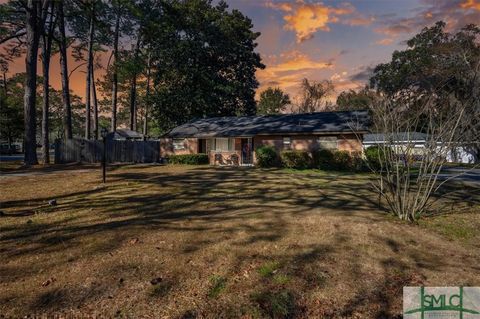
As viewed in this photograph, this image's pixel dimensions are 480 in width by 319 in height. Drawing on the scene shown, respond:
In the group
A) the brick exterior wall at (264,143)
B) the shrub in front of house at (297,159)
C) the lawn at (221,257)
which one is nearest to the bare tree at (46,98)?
the brick exterior wall at (264,143)

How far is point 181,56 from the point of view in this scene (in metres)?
36.8

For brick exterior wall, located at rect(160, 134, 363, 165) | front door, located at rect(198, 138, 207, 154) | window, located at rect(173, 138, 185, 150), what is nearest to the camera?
→ brick exterior wall, located at rect(160, 134, 363, 165)

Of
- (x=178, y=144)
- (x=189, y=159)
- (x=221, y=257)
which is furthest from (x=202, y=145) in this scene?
(x=221, y=257)

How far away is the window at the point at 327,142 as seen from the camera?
72.5 feet

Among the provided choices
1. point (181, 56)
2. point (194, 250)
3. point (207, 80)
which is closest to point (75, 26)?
point (181, 56)

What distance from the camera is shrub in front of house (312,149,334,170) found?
21209 millimetres

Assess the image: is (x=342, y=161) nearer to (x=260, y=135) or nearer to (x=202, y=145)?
(x=260, y=135)

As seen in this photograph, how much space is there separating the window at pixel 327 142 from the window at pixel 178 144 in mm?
13030

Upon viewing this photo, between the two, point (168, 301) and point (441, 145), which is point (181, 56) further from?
point (168, 301)

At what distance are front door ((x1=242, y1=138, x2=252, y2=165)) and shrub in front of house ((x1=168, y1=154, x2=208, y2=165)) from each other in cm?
355

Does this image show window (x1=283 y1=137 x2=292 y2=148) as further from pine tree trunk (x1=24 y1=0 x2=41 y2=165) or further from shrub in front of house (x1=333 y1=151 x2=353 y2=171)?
pine tree trunk (x1=24 y1=0 x2=41 y2=165)

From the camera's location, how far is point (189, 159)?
24.9 meters

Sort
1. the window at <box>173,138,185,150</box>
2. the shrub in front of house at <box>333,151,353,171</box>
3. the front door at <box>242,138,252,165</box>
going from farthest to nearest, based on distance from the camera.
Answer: the window at <box>173,138,185,150</box>
the front door at <box>242,138,252,165</box>
the shrub in front of house at <box>333,151,353,171</box>

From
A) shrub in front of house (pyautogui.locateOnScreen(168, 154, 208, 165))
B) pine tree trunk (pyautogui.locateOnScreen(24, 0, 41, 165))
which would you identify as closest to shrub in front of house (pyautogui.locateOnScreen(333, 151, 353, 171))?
shrub in front of house (pyautogui.locateOnScreen(168, 154, 208, 165))
